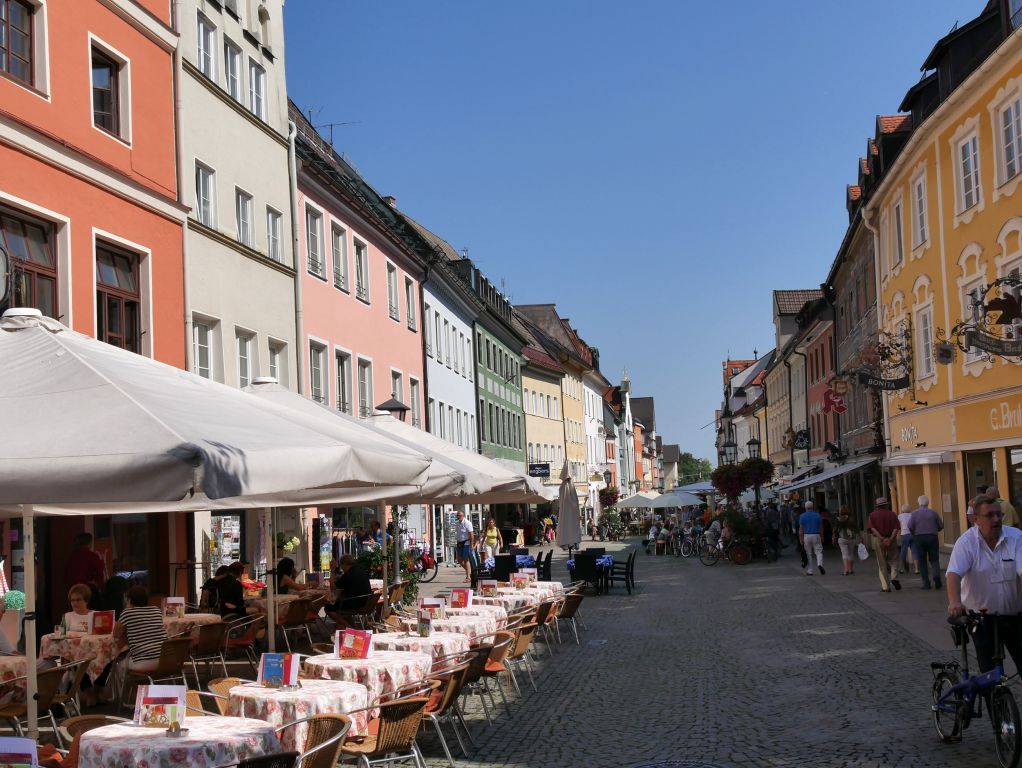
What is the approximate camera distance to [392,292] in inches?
1307

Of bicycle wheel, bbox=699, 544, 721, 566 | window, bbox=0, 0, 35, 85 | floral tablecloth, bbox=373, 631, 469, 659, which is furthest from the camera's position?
bicycle wheel, bbox=699, 544, 721, 566

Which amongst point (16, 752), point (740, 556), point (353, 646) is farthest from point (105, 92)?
point (740, 556)

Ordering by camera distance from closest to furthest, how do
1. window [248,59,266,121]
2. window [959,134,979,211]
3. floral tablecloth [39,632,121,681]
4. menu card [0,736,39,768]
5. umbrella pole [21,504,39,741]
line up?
1. menu card [0,736,39,768]
2. umbrella pole [21,504,39,741]
3. floral tablecloth [39,632,121,681]
4. window [959,134,979,211]
5. window [248,59,266,121]

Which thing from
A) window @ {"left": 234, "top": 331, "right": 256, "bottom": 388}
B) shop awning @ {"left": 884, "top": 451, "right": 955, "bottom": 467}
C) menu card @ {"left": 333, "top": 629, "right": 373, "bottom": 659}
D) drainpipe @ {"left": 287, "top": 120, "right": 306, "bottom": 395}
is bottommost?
menu card @ {"left": 333, "top": 629, "right": 373, "bottom": 659}

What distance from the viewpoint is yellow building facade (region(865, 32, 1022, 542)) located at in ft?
67.9

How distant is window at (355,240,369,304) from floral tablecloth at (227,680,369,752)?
71.4ft

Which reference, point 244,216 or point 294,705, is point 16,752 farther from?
point 244,216

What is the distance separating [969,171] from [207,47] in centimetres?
1539

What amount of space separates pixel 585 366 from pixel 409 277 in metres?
44.8

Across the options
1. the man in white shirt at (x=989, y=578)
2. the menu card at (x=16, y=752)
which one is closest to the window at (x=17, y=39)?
the menu card at (x=16, y=752)

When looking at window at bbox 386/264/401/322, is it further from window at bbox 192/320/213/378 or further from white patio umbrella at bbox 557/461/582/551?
window at bbox 192/320/213/378

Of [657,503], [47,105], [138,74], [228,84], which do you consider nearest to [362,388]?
[228,84]

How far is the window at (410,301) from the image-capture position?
34969mm

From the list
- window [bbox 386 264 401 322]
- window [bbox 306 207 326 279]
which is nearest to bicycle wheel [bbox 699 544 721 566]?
window [bbox 386 264 401 322]
